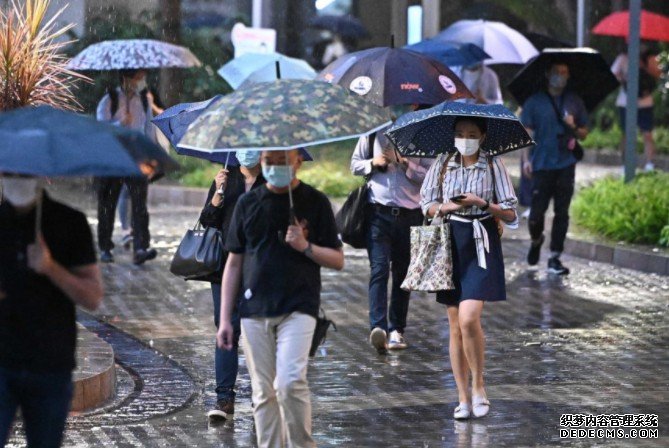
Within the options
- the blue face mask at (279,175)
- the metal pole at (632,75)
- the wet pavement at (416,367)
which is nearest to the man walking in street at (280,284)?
the blue face mask at (279,175)

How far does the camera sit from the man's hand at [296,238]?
6.33m

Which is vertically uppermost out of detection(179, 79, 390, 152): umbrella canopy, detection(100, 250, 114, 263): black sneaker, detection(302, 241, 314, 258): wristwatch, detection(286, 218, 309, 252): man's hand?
detection(179, 79, 390, 152): umbrella canopy

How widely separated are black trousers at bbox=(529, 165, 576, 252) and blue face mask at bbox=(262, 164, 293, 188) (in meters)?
7.59

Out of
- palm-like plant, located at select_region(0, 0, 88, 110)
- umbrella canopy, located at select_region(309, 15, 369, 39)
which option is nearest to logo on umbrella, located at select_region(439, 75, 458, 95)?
palm-like plant, located at select_region(0, 0, 88, 110)

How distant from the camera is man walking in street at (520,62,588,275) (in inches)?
538

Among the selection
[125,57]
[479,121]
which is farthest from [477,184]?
[125,57]

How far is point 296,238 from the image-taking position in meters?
6.33

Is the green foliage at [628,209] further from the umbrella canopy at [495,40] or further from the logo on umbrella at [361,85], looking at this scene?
the logo on umbrella at [361,85]

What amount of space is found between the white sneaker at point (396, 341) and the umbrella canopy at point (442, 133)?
1.94 m

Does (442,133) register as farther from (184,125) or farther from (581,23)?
(581,23)

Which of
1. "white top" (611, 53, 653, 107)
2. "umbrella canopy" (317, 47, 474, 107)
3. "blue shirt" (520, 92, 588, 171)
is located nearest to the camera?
"umbrella canopy" (317, 47, 474, 107)

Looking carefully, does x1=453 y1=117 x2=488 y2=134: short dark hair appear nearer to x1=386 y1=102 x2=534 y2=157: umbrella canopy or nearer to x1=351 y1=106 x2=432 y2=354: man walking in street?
x1=386 y1=102 x2=534 y2=157: umbrella canopy

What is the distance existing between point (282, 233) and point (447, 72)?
13.2 ft

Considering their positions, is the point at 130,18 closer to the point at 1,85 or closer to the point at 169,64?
the point at 169,64
